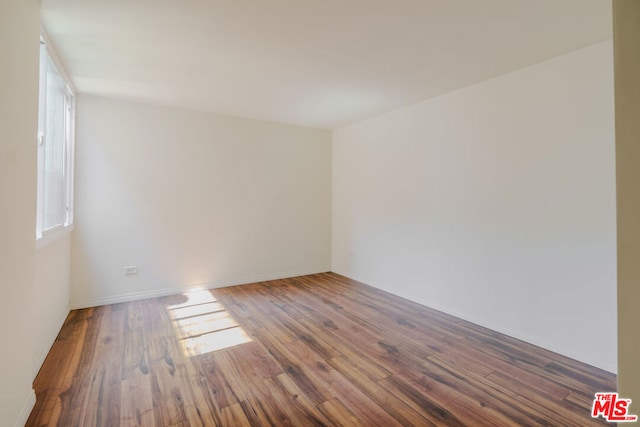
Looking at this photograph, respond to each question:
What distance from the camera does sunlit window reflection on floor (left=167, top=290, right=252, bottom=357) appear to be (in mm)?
2621

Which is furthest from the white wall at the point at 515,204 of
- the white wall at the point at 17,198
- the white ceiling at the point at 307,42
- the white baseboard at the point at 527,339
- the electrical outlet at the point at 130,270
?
the white wall at the point at 17,198

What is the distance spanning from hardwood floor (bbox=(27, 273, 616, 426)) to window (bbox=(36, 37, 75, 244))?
1.15 m

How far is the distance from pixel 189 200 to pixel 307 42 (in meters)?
2.80

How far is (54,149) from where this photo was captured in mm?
2734

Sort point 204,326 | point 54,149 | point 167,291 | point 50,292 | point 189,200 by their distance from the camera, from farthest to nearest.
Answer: point 189,200
point 167,291
point 204,326
point 54,149
point 50,292

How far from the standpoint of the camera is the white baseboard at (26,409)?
62.9 inches

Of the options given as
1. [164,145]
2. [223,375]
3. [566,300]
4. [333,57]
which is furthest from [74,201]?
[566,300]

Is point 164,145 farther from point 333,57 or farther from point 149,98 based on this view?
point 333,57

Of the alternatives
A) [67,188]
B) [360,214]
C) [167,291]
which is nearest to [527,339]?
[360,214]

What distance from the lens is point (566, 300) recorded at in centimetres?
247

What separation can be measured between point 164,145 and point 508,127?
4161 mm

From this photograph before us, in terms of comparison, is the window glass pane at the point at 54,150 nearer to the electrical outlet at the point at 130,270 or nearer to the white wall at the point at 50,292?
the white wall at the point at 50,292

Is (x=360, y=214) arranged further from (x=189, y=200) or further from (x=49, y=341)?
(x=49, y=341)

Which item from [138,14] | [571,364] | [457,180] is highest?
[138,14]
